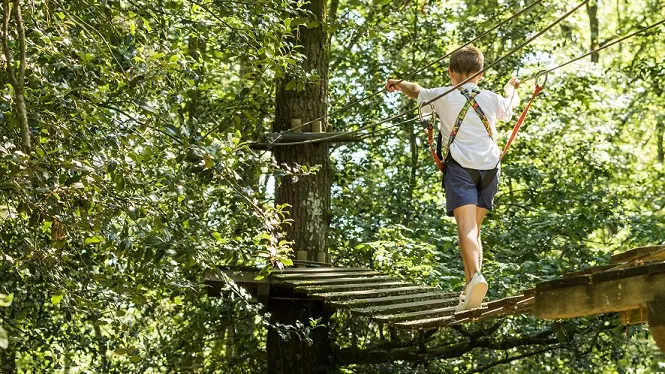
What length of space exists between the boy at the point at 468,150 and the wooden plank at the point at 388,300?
673mm

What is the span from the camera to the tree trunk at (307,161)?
651cm

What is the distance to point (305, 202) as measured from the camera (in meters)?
6.56

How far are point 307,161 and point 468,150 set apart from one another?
2.48 metres

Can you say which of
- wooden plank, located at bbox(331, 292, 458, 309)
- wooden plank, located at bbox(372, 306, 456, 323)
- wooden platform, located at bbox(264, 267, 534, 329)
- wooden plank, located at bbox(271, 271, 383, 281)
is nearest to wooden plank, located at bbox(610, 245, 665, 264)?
wooden platform, located at bbox(264, 267, 534, 329)

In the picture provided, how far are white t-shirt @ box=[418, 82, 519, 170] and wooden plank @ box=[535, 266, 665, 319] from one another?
0.92m

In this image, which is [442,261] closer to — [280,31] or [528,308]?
[280,31]

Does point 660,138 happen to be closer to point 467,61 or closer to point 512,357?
point 512,357

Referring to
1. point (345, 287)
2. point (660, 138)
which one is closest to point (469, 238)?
point (345, 287)

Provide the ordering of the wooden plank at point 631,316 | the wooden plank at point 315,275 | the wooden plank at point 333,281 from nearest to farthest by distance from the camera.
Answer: the wooden plank at point 631,316 → the wooden plank at point 333,281 → the wooden plank at point 315,275

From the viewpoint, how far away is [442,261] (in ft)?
24.3

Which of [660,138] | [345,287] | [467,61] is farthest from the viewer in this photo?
[660,138]

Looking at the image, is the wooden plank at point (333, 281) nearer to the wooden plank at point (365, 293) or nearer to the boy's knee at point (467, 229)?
the wooden plank at point (365, 293)

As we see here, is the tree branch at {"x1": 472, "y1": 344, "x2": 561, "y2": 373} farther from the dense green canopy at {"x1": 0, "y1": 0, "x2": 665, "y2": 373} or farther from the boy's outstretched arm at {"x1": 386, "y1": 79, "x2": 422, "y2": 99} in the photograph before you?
the boy's outstretched arm at {"x1": 386, "y1": 79, "x2": 422, "y2": 99}

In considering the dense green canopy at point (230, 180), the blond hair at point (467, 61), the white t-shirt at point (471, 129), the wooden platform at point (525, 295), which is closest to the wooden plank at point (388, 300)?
the wooden platform at point (525, 295)
